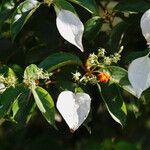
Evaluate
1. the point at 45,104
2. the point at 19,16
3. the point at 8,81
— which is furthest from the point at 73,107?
the point at 19,16

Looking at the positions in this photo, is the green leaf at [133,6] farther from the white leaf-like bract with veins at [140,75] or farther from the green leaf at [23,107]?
the green leaf at [23,107]

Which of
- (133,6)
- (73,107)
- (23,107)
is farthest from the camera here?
(133,6)

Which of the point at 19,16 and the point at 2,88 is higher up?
the point at 19,16

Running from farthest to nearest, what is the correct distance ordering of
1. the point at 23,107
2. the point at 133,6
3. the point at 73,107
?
the point at 133,6 → the point at 23,107 → the point at 73,107

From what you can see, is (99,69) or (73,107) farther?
(99,69)

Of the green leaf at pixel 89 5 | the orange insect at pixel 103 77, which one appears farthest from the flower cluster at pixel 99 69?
the green leaf at pixel 89 5

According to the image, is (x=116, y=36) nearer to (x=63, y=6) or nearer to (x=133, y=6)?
(x=133, y=6)

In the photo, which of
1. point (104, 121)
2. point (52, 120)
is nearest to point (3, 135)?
point (104, 121)
